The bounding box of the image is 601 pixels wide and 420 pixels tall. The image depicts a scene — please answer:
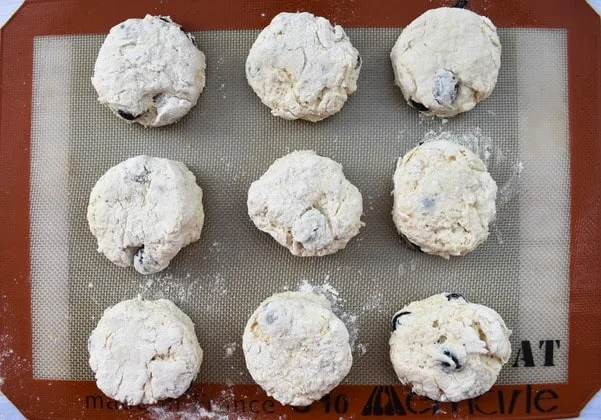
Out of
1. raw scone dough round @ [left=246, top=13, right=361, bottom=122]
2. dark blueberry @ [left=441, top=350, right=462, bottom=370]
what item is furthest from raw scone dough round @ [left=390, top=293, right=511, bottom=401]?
raw scone dough round @ [left=246, top=13, right=361, bottom=122]

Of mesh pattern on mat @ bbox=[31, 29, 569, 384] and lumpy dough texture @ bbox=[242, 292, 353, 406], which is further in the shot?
mesh pattern on mat @ bbox=[31, 29, 569, 384]

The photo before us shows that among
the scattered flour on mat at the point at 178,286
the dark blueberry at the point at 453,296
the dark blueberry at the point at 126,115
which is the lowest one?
the scattered flour on mat at the point at 178,286

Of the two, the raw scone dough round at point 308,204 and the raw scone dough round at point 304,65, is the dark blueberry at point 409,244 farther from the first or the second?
the raw scone dough round at point 304,65

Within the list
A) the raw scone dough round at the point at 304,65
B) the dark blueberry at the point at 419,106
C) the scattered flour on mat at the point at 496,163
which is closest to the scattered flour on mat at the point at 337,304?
the scattered flour on mat at the point at 496,163

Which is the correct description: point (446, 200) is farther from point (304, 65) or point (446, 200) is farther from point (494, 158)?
point (304, 65)

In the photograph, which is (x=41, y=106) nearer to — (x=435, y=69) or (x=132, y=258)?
(x=132, y=258)

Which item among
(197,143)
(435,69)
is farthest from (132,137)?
(435,69)

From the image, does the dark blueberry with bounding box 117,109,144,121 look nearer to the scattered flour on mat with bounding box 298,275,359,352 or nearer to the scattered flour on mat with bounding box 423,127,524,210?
the scattered flour on mat with bounding box 298,275,359,352
